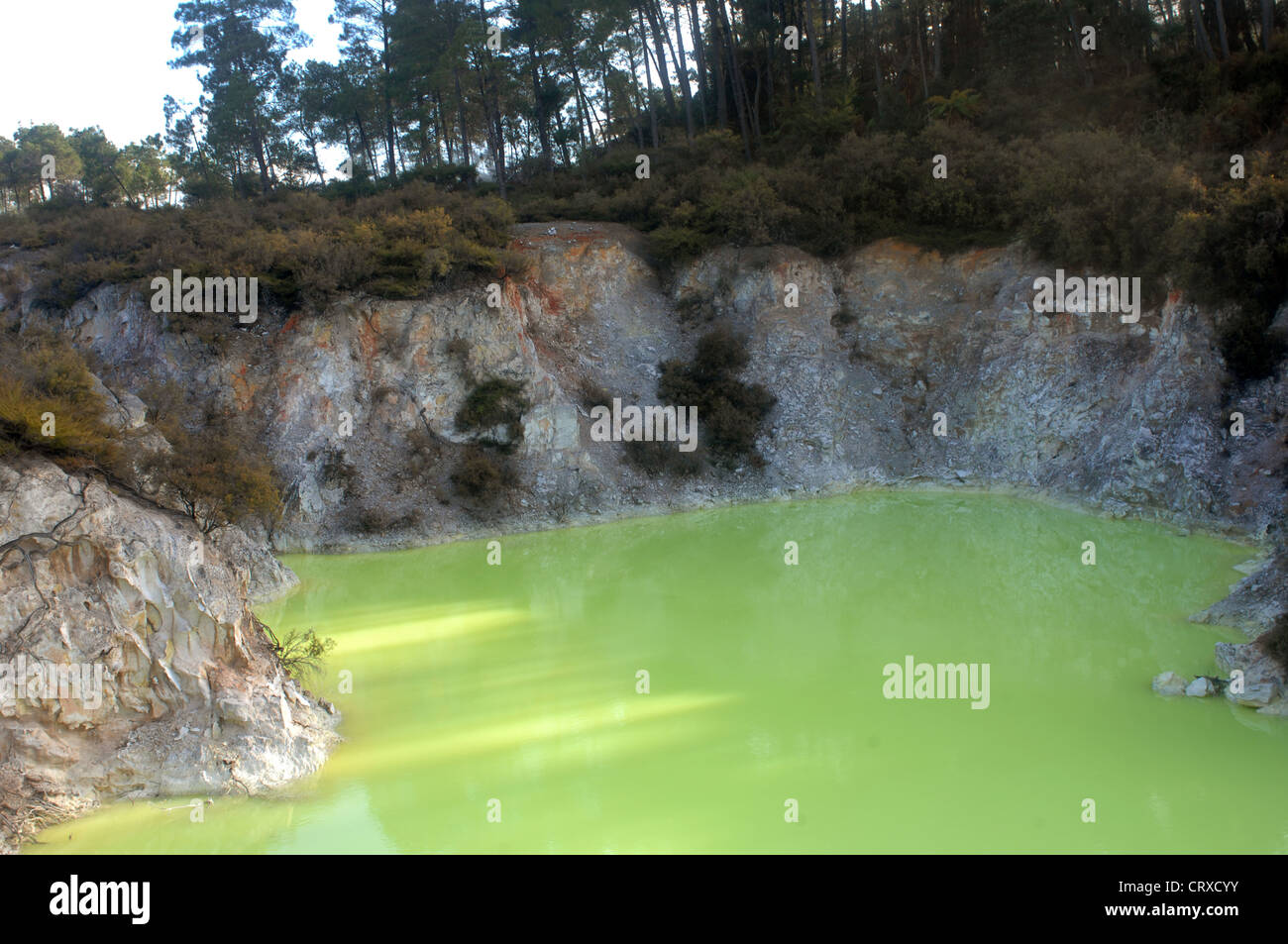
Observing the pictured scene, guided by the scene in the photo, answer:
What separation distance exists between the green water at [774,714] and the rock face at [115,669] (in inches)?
18.7

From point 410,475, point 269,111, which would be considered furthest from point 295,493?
point 269,111

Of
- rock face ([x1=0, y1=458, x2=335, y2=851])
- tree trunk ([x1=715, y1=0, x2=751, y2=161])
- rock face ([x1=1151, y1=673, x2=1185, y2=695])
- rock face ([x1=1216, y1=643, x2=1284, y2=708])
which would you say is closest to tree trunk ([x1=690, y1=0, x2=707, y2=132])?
tree trunk ([x1=715, y1=0, x2=751, y2=161])

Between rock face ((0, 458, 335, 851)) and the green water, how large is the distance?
475 millimetres

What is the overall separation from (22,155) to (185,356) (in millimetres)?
32246

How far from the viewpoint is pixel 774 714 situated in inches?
443

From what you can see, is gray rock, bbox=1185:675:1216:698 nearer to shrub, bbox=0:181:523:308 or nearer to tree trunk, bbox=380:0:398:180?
shrub, bbox=0:181:523:308

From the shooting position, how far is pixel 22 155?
4619 centimetres

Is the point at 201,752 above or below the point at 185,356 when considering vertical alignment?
below

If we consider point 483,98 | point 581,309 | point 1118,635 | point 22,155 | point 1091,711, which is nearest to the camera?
point 1091,711

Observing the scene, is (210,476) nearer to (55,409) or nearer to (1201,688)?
(55,409)

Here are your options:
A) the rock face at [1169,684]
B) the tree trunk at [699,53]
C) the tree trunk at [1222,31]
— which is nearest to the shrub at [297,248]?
the tree trunk at [699,53]

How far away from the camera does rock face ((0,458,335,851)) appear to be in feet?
30.8

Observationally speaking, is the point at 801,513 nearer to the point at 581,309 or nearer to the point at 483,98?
the point at 581,309

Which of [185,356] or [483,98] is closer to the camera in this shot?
[185,356]
